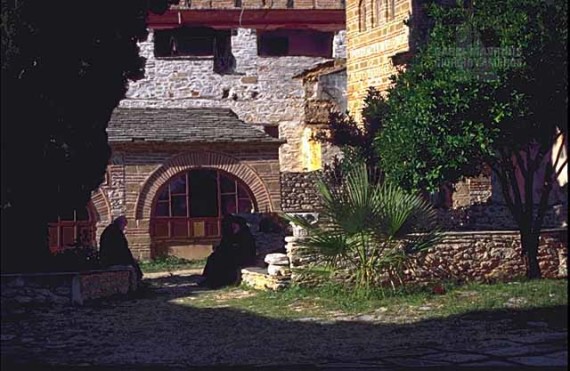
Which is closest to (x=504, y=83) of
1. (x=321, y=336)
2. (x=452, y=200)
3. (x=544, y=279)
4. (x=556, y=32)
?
(x=556, y=32)

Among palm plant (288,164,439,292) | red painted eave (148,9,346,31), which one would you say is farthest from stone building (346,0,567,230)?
red painted eave (148,9,346,31)

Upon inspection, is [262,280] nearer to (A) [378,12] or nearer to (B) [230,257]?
(B) [230,257]

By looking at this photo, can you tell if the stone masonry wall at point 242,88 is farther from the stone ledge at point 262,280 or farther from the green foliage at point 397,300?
the green foliage at point 397,300

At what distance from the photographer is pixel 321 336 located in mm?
11875

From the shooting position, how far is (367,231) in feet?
49.1

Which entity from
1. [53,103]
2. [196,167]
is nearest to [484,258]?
[53,103]

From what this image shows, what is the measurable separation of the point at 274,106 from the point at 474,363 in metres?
25.5

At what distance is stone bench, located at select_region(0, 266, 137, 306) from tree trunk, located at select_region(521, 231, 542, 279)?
673 cm

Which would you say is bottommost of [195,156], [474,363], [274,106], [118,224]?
[474,363]

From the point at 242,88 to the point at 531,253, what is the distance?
63.3ft

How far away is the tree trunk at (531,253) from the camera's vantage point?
54.1 feet

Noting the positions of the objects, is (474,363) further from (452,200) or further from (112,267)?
(452,200)

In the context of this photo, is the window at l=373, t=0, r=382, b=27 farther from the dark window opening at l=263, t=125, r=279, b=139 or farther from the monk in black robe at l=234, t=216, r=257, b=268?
the dark window opening at l=263, t=125, r=279, b=139

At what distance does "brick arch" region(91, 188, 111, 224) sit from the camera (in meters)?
26.3
